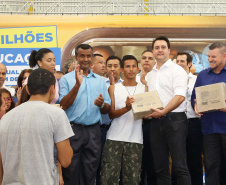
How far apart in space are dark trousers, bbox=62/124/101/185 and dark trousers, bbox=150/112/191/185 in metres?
0.69

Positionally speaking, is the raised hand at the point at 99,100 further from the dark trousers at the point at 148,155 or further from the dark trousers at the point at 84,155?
the dark trousers at the point at 148,155

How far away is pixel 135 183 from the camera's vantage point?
3.65 m

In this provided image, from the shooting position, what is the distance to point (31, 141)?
2.13 metres

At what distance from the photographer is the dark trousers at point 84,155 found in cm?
343

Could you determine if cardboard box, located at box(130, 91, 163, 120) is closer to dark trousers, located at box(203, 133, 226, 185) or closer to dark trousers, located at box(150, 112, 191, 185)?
dark trousers, located at box(150, 112, 191, 185)

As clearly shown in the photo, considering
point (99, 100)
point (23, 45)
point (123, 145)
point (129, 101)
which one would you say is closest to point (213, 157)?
point (123, 145)

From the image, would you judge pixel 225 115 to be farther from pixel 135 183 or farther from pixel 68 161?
pixel 68 161

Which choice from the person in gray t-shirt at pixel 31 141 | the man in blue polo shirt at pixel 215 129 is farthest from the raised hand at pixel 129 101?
the person in gray t-shirt at pixel 31 141

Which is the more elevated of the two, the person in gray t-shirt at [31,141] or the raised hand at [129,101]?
the raised hand at [129,101]

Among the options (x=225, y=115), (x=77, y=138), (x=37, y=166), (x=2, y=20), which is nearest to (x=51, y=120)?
(x=37, y=166)

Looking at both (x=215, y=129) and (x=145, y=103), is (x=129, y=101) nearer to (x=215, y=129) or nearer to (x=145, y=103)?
(x=145, y=103)

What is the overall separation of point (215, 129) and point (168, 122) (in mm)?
521

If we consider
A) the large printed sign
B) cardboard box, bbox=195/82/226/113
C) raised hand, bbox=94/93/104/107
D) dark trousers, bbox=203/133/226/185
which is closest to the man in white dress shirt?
cardboard box, bbox=195/82/226/113

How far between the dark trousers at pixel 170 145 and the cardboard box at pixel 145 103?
0.68 feet
